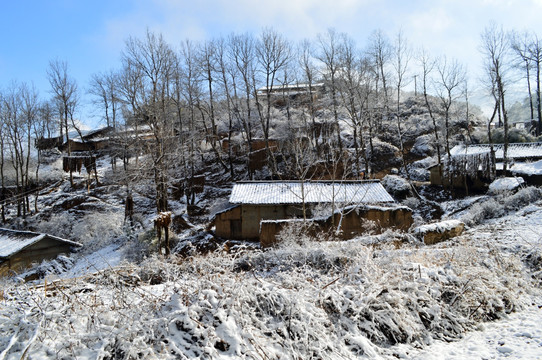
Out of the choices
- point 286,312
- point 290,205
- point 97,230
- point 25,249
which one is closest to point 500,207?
point 290,205

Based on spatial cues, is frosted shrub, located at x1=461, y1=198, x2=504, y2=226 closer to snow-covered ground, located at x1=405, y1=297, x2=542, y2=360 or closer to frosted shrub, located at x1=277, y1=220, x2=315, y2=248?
frosted shrub, located at x1=277, y1=220, x2=315, y2=248

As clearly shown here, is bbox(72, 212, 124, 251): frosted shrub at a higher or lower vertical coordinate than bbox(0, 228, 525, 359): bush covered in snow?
lower

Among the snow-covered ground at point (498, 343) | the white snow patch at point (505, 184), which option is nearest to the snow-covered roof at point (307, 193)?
the white snow patch at point (505, 184)

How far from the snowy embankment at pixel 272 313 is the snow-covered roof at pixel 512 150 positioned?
981 inches

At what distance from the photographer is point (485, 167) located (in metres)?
25.4

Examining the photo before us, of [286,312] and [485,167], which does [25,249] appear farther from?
[485,167]

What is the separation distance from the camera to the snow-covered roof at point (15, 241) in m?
17.5

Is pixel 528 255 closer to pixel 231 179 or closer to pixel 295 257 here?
pixel 295 257

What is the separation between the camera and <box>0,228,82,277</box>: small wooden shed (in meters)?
17.5

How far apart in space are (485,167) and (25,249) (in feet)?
107

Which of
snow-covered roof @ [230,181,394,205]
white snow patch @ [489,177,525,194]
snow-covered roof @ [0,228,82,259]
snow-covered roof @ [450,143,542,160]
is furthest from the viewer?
snow-covered roof @ [450,143,542,160]

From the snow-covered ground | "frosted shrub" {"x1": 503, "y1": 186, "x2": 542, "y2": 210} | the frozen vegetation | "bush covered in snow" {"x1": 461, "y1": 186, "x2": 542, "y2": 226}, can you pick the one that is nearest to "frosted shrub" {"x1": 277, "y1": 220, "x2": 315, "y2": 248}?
the frozen vegetation

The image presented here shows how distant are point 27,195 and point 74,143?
49.4 ft

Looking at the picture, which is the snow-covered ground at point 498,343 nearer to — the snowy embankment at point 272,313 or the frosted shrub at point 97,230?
the snowy embankment at point 272,313
